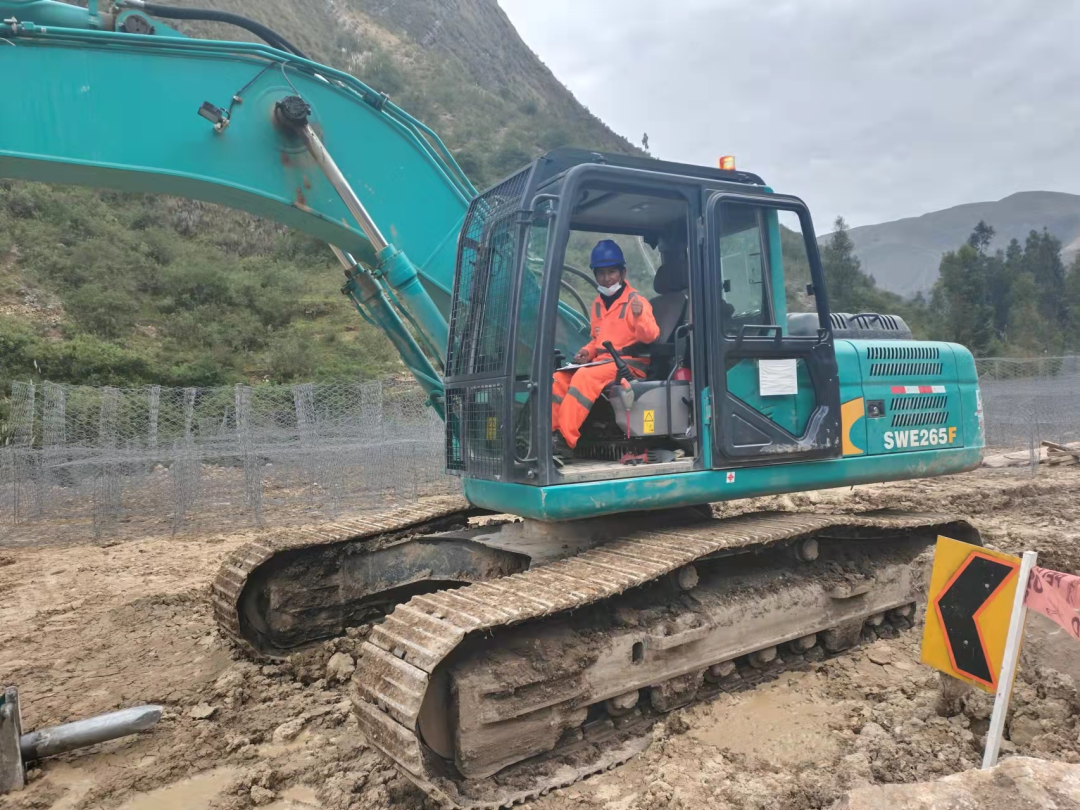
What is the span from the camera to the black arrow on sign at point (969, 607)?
3.32 meters

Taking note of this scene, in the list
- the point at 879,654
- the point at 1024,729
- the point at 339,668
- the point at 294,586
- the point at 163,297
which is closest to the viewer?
the point at 1024,729

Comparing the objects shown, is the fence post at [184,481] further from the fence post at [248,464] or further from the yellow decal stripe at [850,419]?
the yellow decal stripe at [850,419]

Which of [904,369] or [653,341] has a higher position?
[653,341]

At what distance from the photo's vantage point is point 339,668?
15.1 feet

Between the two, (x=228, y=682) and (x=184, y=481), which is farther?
(x=184, y=481)

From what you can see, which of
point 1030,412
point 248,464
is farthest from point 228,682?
point 1030,412

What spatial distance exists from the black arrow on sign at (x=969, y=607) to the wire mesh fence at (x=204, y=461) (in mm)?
7434

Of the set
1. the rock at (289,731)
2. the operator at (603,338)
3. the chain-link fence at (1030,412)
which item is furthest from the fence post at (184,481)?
the chain-link fence at (1030,412)

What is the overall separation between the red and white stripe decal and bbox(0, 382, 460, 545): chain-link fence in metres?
6.51

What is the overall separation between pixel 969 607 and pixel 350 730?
9.62 ft

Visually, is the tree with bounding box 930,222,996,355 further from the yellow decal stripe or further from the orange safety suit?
the orange safety suit

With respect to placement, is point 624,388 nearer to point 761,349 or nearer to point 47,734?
point 761,349

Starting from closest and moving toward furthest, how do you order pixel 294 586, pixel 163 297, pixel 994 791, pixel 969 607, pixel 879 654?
pixel 994 791 < pixel 969 607 < pixel 879 654 < pixel 294 586 < pixel 163 297

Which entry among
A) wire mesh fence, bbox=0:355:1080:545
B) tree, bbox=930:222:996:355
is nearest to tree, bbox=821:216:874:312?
tree, bbox=930:222:996:355
